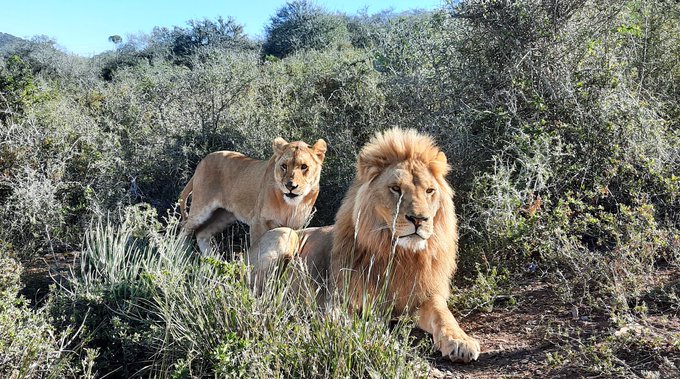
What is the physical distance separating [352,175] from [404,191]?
3.47 m

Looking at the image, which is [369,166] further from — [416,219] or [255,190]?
[255,190]

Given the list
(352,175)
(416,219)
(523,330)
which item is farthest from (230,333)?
(352,175)

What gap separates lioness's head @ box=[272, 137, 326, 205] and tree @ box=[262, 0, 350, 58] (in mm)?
12393

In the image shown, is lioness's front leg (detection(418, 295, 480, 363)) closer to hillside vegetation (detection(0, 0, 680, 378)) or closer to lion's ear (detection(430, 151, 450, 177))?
hillside vegetation (detection(0, 0, 680, 378))

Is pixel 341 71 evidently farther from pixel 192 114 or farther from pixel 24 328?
pixel 24 328

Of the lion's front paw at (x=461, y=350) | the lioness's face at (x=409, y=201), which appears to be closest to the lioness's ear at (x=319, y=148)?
the lioness's face at (x=409, y=201)

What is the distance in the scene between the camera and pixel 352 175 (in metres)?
7.54

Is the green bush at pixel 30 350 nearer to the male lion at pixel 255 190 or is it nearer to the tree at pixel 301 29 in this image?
the male lion at pixel 255 190

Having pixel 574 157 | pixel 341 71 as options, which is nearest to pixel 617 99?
pixel 574 157

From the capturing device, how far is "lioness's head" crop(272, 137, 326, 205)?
6.17 m

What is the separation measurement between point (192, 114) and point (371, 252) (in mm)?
5498

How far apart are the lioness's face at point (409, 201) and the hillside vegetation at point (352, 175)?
0.61 metres

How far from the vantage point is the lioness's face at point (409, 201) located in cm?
395

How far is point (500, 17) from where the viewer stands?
6.83 meters
